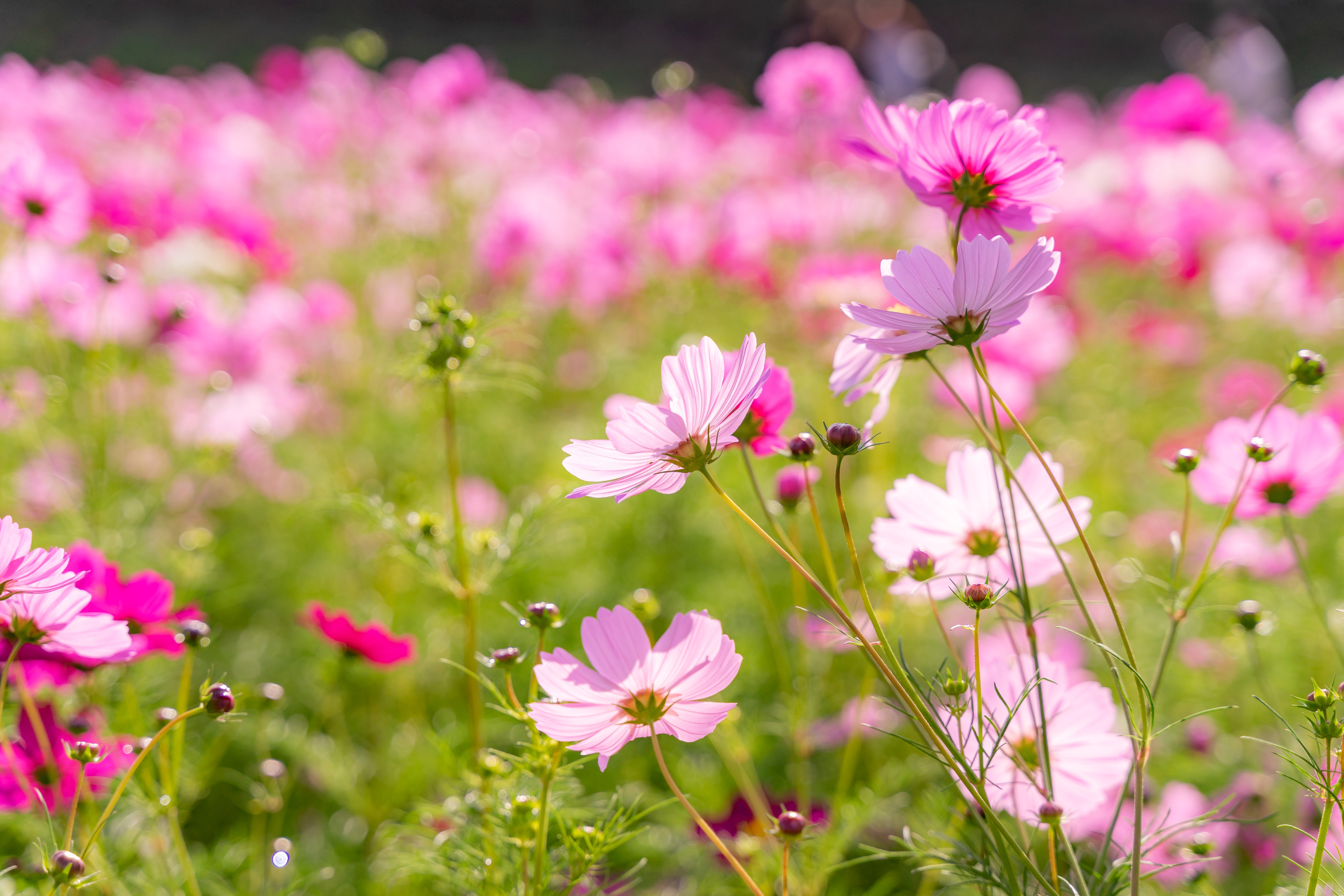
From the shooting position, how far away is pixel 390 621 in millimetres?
1173

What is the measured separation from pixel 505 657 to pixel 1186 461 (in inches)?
14.8

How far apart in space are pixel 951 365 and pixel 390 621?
3.36 feet

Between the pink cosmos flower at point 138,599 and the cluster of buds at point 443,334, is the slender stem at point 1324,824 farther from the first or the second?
the pink cosmos flower at point 138,599

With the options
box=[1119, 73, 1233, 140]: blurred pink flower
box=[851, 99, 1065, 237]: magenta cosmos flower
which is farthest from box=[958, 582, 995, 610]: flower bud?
box=[1119, 73, 1233, 140]: blurred pink flower

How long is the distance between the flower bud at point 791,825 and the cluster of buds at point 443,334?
0.33 m

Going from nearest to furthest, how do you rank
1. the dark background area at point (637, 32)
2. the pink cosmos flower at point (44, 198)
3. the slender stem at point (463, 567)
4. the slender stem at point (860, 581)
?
the slender stem at point (860, 581)
the slender stem at point (463, 567)
the pink cosmos flower at point (44, 198)
the dark background area at point (637, 32)

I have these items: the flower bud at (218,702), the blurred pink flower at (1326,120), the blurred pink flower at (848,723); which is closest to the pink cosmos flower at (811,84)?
the blurred pink flower at (1326,120)

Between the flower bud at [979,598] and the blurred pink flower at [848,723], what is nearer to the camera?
the flower bud at [979,598]

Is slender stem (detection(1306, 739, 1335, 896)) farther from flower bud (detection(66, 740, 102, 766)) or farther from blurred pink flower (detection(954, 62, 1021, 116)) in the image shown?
blurred pink flower (detection(954, 62, 1021, 116))

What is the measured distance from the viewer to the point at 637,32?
29.0 feet

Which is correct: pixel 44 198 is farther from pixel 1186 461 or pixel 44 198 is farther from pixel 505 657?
pixel 1186 461

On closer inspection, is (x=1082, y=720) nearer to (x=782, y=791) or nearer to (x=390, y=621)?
(x=782, y=791)

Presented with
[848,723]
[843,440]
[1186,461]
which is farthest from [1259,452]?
[848,723]

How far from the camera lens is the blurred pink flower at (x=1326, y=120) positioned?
3.19 feet
